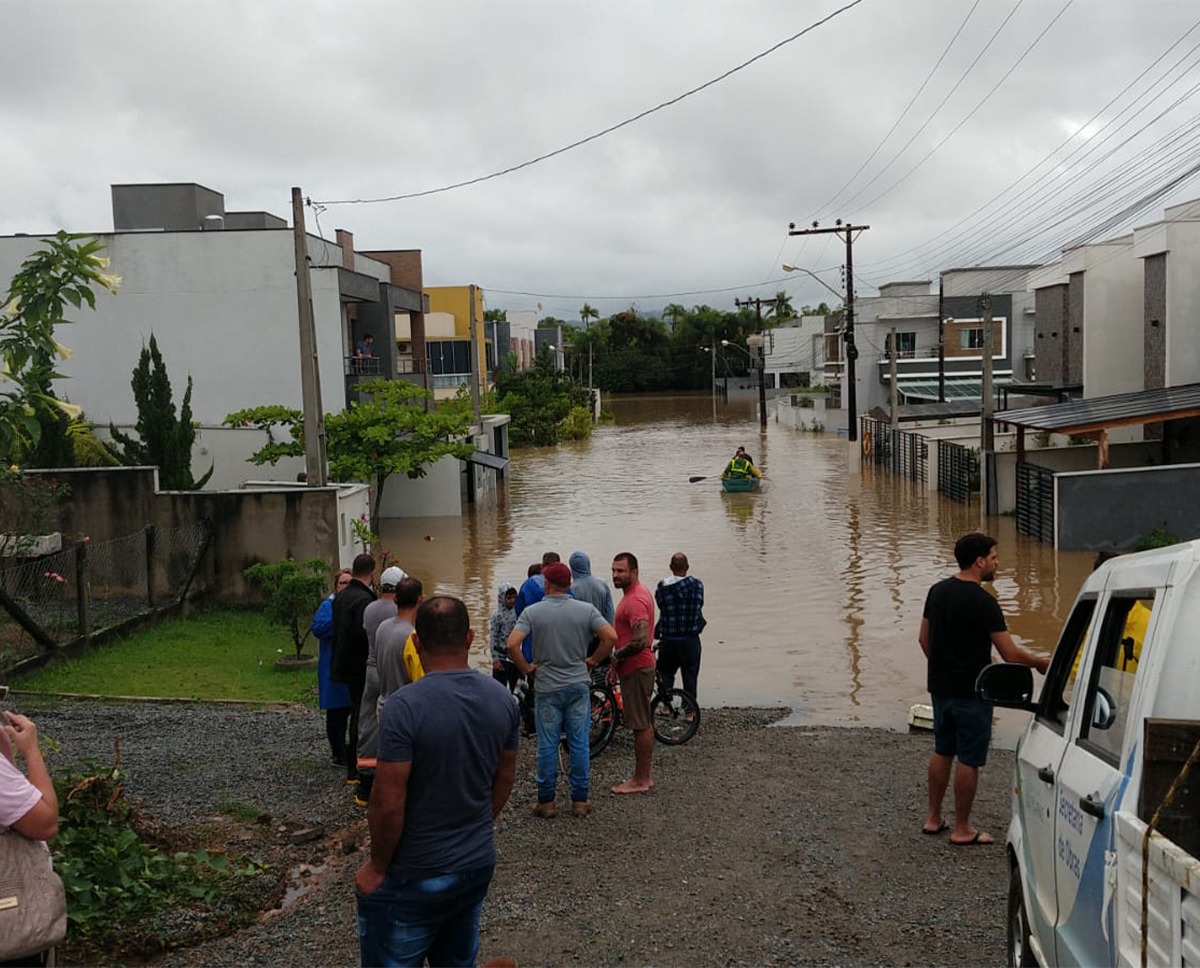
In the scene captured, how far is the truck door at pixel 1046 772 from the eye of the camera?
177 inches

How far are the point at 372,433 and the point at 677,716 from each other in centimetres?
1824

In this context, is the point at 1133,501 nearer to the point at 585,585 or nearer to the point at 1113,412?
the point at 1113,412

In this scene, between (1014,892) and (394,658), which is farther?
(394,658)

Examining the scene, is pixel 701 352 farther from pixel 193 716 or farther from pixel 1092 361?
pixel 193 716

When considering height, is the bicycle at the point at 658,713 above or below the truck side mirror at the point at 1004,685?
below

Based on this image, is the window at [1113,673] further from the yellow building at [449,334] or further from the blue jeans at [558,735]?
the yellow building at [449,334]

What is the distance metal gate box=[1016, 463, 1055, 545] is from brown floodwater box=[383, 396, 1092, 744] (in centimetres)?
45

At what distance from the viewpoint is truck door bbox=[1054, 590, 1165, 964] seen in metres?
3.64

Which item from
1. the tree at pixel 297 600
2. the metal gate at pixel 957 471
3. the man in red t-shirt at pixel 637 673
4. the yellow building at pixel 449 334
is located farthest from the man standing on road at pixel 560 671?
the yellow building at pixel 449 334

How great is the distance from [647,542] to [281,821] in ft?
73.3

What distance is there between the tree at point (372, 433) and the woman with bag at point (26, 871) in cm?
2395

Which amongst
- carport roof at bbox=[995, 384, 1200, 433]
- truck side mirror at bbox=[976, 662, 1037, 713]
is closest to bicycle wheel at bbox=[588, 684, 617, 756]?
truck side mirror at bbox=[976, 662, 1037, 713]

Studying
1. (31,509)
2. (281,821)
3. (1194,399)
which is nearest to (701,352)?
(1194,399)

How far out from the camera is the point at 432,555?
28953 millimetres
